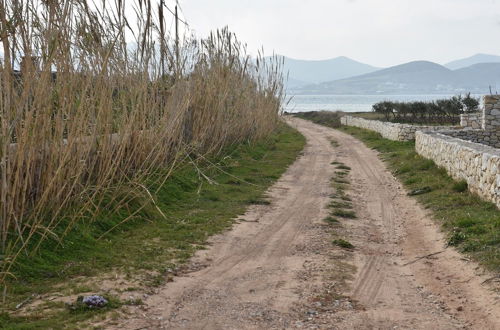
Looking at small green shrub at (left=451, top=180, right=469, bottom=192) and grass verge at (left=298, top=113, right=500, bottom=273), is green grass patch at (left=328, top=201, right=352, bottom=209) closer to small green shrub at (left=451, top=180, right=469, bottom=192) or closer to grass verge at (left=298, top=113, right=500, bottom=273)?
grass verge at (left=298, top=113, right=500, bottom=273)

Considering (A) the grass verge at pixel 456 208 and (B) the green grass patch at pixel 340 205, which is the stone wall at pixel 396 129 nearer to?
(A) the grass verge at pixel 456 208

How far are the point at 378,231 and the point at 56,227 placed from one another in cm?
403

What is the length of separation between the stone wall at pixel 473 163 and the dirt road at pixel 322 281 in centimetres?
98

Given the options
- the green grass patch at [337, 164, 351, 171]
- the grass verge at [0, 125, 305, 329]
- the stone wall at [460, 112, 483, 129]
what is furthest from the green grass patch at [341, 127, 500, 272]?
the stone wall at [460, 112, 483, 129]

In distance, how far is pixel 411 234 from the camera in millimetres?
7875

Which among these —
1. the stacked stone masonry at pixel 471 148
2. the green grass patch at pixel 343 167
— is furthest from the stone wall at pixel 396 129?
the green grass patch at pixel 343 167

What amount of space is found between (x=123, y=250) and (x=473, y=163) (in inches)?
240

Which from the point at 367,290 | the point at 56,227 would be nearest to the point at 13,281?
the point at 56,227

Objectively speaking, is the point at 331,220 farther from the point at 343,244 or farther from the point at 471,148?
the point at 471,148

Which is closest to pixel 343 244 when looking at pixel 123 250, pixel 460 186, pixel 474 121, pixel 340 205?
pixel 123 250

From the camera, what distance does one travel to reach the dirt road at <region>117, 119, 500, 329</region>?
182 inches

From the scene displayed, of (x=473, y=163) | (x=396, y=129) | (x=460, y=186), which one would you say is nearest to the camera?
(x=473, y=163)

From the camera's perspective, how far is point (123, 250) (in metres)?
6.31

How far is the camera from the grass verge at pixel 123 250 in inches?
179
